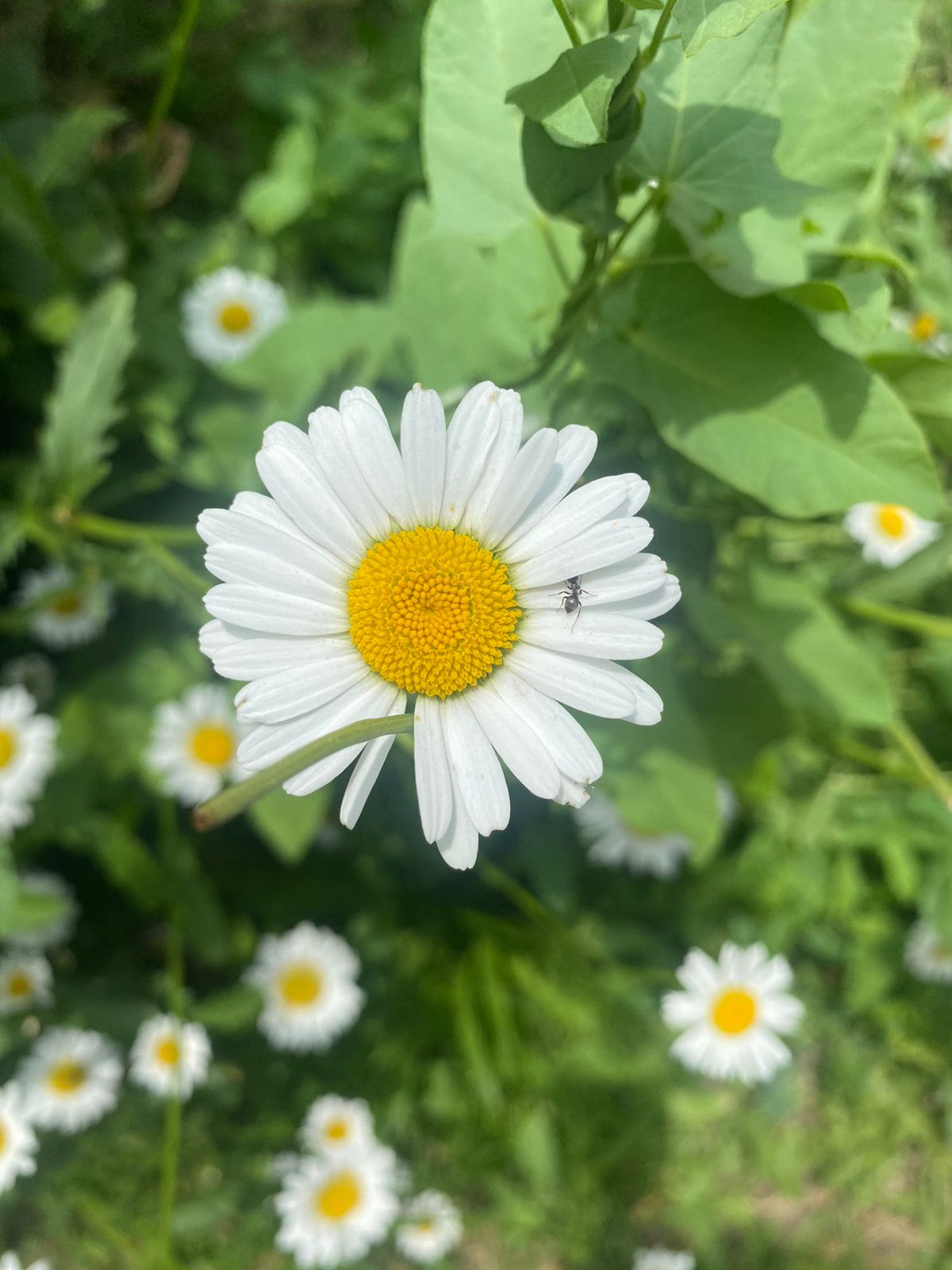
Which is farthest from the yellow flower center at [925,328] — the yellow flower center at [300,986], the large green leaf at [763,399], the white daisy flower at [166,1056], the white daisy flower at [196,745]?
the white daisy flower at [166,1056]

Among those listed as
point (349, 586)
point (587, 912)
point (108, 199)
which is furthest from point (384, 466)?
point (587, 912)

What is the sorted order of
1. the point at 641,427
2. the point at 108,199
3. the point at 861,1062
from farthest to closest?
the point at 861,1062
the point at 108,199
the point at 641,427

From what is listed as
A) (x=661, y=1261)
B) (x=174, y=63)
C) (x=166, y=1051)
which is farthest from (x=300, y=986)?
(x=174, y=63)

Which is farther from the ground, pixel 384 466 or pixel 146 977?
pixel 384 466

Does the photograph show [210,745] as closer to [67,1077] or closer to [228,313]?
[67,1077]

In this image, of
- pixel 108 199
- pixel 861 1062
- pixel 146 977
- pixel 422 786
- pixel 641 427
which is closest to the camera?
pixel 422 786

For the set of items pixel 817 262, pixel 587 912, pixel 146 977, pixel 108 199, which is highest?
pixel 817 262

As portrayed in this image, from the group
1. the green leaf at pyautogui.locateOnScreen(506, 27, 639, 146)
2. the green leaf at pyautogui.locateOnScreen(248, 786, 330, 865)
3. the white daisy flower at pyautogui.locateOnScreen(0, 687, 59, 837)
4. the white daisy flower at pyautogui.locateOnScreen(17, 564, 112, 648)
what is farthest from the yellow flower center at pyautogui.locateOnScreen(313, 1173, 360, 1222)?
the green leaf at pyautogui.locateOnScreen(506, 27, 639, 146)

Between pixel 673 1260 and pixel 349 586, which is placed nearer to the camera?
pixel 349 586

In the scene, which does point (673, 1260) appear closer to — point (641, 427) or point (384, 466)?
point (641, 427)
